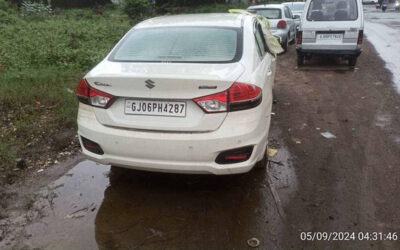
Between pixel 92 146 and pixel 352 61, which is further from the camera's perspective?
pixel 352 61

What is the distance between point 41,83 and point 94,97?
13.5 feet

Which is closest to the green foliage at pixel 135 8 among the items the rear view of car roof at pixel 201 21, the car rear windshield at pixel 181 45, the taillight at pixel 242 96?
the rear view of car roof at pixel 201 21

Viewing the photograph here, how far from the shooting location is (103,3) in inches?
1011

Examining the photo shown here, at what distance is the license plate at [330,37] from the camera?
9062 mm

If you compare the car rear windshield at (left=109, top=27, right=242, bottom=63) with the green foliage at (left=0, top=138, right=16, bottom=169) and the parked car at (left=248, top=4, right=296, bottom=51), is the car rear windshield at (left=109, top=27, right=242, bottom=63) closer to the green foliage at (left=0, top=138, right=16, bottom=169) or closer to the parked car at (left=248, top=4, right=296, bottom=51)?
the green foliage at (left=0, top=138, right=16, bottom=169)

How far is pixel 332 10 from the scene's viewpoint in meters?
9.50

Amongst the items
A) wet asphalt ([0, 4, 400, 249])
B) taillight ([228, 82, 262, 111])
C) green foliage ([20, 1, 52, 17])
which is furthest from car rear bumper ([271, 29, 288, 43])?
green foliage ([20, 1, 52, 17])

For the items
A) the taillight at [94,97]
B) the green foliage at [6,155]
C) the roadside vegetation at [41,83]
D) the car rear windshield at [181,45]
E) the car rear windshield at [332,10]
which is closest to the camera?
the taillight at [94,97]

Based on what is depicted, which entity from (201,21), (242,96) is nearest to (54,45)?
(201,21)

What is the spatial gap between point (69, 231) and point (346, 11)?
873 cm

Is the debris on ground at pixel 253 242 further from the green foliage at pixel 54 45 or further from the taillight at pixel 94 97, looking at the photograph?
the green foliage at pixel 54 45

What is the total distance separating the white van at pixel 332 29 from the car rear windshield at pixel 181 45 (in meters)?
6.03

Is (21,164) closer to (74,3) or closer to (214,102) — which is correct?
(214,102)

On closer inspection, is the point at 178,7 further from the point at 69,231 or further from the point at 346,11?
the point at 69,231
